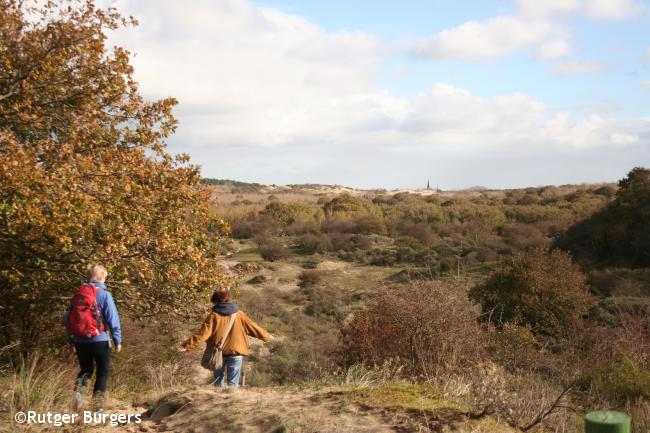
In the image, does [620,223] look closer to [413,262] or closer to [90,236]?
[413,262]

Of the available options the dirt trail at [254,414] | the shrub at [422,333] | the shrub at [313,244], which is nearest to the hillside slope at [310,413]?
the dirt trail at [254,414]

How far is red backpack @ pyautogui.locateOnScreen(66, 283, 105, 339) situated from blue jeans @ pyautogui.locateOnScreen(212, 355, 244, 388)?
6.25ft

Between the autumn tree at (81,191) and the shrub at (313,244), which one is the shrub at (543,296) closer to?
the autumn tree at (81,191)

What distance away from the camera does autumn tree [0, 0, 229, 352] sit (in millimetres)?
6973

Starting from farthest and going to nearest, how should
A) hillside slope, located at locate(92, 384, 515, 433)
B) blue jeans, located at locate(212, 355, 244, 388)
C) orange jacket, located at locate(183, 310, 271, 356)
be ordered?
blue jeans, located at locate(212, 355, 244, 388), orange jacket, located at locate(183, 310, 271, 356), hillside slope, located at locate(92, 384, 515, 433)

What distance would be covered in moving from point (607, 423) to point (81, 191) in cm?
630

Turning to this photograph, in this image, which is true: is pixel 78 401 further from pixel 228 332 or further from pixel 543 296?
pixel 543 296

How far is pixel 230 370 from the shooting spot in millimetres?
7277

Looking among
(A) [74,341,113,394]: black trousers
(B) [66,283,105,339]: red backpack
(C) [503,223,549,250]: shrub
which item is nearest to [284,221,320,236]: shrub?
(C) [503,223,549,250]: shrub

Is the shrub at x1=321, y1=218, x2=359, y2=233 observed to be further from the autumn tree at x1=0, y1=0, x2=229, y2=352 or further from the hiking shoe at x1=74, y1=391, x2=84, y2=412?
the hiking shoe at x1=74, y1=391, x2=84, y2=412

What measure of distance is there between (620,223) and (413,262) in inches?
435

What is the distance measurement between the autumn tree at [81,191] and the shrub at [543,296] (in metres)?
8.64

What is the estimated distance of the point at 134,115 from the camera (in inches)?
395

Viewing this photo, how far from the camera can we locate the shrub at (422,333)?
8.95m
